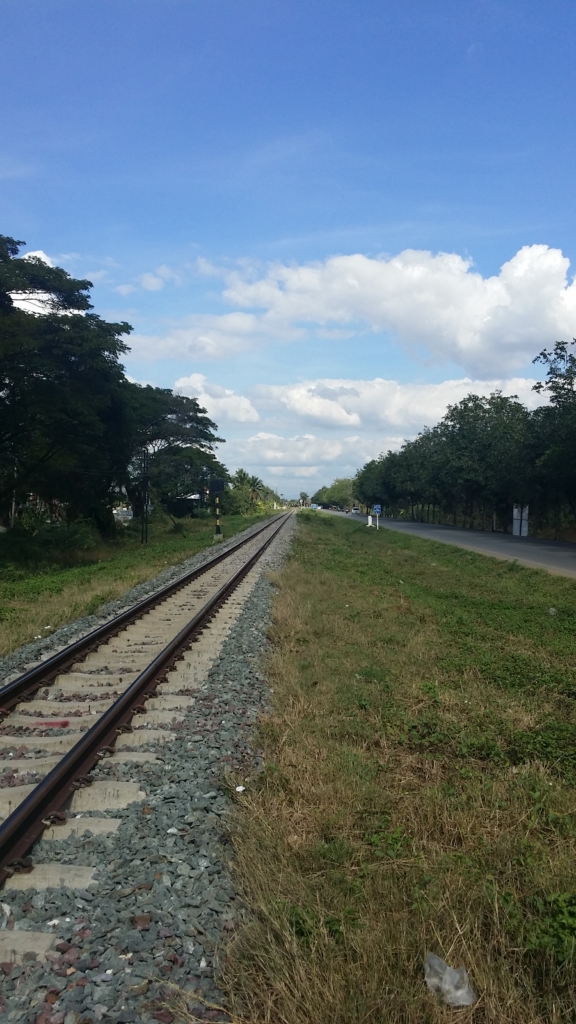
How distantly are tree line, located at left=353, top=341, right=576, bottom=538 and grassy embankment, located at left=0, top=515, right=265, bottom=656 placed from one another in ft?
60.8

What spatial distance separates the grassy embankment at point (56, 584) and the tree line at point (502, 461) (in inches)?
729

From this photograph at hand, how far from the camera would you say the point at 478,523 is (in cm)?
6900

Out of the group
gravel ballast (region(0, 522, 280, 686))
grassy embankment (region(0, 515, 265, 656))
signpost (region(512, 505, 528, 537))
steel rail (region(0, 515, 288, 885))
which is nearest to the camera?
steel rail (region(0, 515, 288, 885))

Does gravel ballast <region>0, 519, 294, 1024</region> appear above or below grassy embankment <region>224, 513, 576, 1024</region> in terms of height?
below

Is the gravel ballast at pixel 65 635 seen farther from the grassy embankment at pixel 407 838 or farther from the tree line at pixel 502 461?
the tree line at pixel 502 461

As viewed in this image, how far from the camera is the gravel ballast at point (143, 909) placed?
2.89m

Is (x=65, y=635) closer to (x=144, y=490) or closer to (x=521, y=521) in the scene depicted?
(x=144, y=490)

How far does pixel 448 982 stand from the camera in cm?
289

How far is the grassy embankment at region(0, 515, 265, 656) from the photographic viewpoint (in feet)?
39.5

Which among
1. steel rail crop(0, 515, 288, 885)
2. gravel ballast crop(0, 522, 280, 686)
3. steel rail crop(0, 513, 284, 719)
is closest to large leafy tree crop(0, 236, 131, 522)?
gravel ballast crop(0, 522, 280, 686)

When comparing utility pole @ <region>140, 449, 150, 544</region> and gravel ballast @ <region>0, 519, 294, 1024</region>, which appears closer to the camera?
gravel ballast @ <region>0, 519, 294, 1024</region>

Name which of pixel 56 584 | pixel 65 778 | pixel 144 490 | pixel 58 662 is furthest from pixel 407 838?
pixel 144 490

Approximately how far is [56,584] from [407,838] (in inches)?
619

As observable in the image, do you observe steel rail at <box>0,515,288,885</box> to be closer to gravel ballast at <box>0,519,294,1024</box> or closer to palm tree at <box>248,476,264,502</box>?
gravel ballast at <box>0,519,294,1024</box>
